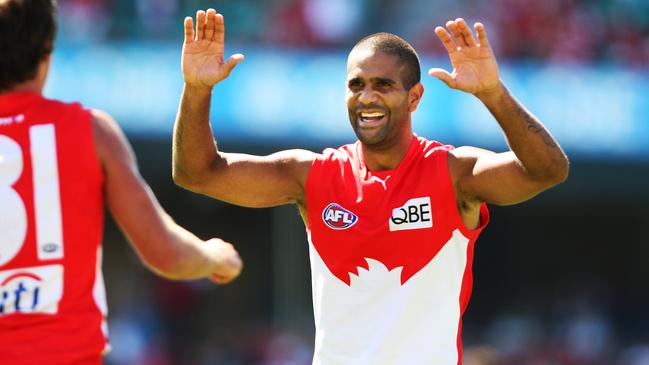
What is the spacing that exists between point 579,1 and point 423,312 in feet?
44.6

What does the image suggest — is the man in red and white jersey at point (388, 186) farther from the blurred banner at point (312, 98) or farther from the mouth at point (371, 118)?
the blurred banner at point (312, 98)

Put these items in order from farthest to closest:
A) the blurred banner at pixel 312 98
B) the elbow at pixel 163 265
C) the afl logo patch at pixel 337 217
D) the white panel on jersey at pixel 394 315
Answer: the blurred banner at pixel 312 98 → the afl logo patch at pixel 337 217 → the white panel on jersey at pixel 394 315 → the elbow at pixel 163 265

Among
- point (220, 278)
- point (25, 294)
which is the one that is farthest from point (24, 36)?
point (220, 278)

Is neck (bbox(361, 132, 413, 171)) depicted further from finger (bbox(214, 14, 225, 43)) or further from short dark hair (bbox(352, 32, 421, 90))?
finger (bbox(214, 14, 225, 43))

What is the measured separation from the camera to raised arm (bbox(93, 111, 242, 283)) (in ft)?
14.7

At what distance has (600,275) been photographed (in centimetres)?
2106

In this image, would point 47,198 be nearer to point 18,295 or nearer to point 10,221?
point 10,221

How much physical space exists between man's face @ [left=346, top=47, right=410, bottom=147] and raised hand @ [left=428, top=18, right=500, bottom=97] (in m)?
0.20

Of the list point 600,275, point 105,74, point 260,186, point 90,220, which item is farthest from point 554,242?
point 90,220

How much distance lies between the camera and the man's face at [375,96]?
18.1ft

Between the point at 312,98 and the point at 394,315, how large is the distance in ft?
35.9

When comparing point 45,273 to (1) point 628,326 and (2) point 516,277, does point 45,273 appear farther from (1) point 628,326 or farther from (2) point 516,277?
(2) point 516,277

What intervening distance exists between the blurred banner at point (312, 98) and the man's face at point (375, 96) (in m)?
9.97

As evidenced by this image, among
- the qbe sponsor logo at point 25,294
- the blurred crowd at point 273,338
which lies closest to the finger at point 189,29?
the qbe sponsor logo at point 25,294
